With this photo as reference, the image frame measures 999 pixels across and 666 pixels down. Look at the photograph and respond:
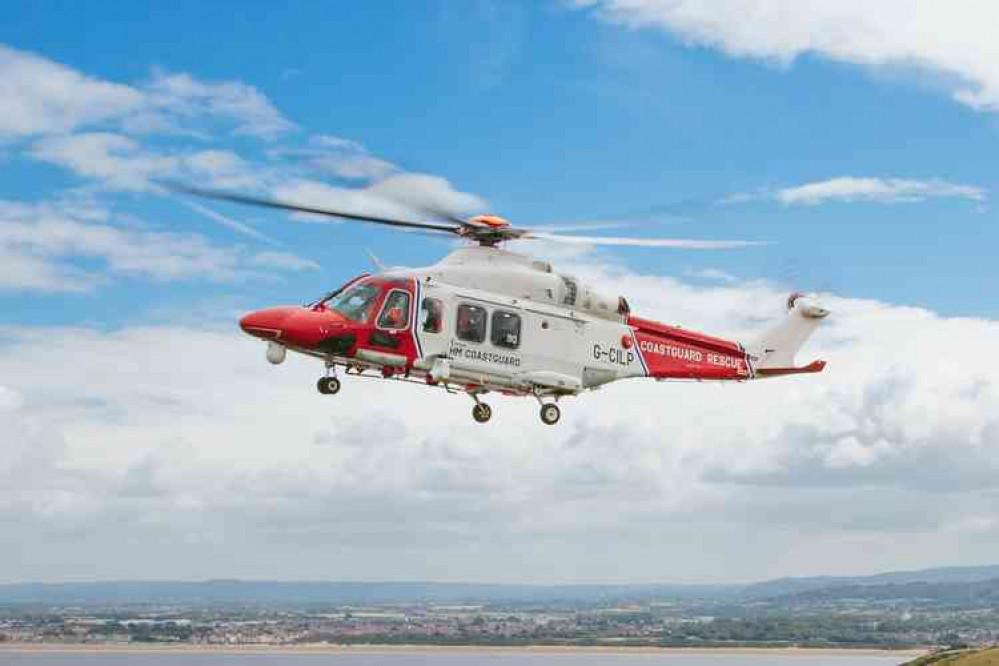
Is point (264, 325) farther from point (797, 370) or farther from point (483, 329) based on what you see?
point (797, 370)

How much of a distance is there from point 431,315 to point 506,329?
1.84 m

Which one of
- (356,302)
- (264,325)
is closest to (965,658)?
(356,302)

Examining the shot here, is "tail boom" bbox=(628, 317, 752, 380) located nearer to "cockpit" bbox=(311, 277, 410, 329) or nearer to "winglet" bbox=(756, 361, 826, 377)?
"winglet" bbox=(756, 361, 826, 377)

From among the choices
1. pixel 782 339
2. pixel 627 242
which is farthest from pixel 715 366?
pixel 627 242

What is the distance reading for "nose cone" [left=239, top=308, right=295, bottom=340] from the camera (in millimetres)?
26438

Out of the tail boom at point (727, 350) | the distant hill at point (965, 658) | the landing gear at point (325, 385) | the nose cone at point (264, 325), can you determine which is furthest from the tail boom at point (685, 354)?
the distant hill at point (965, 658)

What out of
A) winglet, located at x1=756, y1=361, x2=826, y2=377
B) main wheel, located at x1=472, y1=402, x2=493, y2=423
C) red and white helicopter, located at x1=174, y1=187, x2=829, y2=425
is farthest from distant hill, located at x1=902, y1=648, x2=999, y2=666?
main wheel, located at x1=472, y1=402, x2=493, y2=423

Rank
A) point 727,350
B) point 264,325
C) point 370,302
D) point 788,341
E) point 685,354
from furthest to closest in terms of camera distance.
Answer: point 788,341
point 727,350
point 685,354
point 370,302
point 264,325

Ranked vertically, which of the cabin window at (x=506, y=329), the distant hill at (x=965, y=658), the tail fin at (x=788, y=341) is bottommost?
the distant hill at (x=965, y=658)

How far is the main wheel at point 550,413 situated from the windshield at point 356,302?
4.84m

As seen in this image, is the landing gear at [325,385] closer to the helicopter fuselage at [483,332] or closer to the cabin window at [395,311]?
the helicopter fuselage at [483,332]

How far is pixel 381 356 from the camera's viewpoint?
27.3 m

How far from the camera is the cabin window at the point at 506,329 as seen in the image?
1113 inches

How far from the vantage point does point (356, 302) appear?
89.9ft
